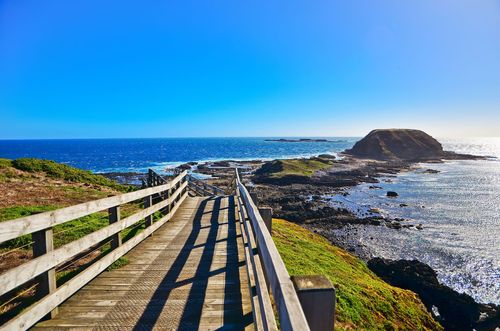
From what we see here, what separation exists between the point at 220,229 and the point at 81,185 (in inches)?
430

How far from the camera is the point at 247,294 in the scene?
4051 millimetres

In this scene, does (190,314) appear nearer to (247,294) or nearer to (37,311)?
(247,294)

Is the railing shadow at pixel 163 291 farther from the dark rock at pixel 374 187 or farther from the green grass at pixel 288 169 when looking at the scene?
the green grass at pixel 288 169

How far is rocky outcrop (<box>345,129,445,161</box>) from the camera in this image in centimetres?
9219

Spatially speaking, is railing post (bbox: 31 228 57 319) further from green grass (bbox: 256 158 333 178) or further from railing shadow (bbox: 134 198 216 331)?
green grass (bbox: 256 158 333 178)

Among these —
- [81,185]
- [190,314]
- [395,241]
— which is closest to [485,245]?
[395,241]

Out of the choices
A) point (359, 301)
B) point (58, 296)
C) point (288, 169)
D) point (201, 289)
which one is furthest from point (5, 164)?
point (288, 169)

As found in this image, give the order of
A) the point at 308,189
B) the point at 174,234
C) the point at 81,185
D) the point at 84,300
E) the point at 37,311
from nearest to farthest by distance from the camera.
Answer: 1. the point at 37,311
2. the point at 84,300
3. the point at 174,234
4. the point at 81,185
5. the point at 308,189

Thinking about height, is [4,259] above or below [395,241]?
above

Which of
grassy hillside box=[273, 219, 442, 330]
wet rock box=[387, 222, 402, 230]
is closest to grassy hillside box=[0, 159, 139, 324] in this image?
grassy hillside box=[273, 219, 442, 330]

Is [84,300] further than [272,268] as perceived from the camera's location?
Yes

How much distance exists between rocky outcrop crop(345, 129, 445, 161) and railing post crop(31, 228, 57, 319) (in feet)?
311

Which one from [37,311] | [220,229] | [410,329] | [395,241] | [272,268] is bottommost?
[395,241]

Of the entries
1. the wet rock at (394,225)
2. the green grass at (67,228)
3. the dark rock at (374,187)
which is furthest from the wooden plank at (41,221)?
the dark rock at (374,187)
